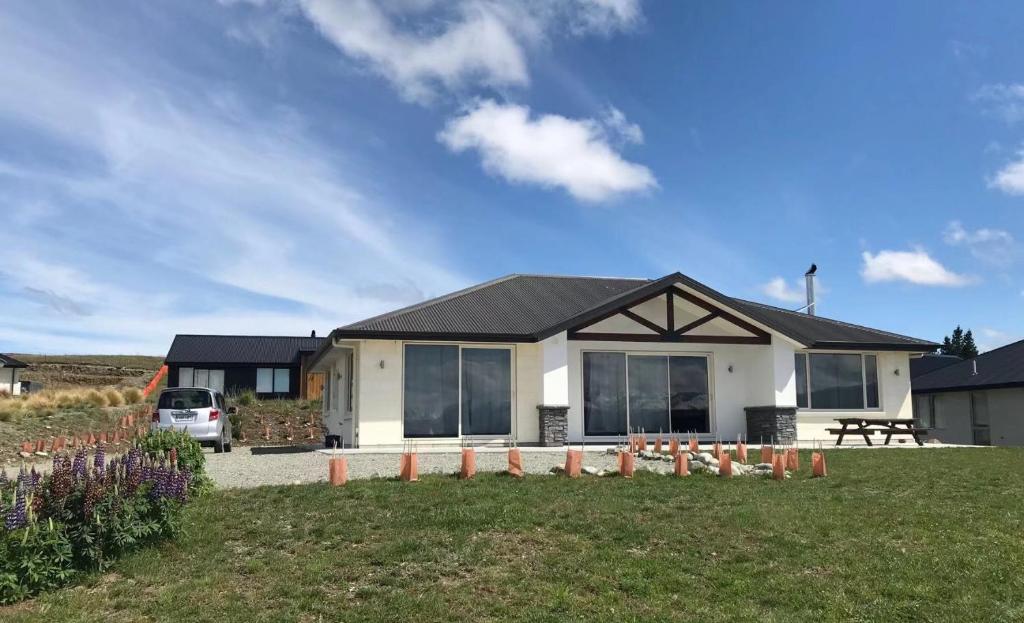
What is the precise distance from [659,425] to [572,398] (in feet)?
7.51

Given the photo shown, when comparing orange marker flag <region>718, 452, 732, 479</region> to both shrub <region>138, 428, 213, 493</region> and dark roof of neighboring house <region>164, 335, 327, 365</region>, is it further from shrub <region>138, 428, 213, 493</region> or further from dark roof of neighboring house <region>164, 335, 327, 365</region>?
dark roof of neighboring house <region>164, 335, 327, 365</region>

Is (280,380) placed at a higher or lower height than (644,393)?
higher

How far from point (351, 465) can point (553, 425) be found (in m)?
5.63

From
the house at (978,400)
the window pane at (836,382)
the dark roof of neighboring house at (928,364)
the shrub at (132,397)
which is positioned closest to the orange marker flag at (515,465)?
the window pane at (836,382)

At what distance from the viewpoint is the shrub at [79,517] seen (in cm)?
619

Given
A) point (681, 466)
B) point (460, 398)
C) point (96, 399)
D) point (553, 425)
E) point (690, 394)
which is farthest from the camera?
point (96, 399)

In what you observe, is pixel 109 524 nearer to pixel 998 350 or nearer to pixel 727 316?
pixel 727 316

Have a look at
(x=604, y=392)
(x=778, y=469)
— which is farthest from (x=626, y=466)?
(x=604, y=392)

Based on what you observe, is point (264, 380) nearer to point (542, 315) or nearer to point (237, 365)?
point (237, 365)

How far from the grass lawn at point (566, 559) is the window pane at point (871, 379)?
35.6 ft

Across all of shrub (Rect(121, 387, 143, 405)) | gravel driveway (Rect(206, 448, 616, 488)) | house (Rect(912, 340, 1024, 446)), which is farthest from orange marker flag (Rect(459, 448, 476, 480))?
shrub (Rect(121, 387, 143, 405))

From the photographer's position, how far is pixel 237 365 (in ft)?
145

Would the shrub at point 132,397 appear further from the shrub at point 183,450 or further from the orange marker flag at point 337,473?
the orange marker flag at point 337,473

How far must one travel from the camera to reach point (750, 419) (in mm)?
18906
